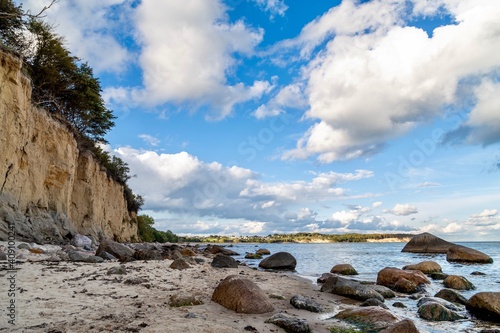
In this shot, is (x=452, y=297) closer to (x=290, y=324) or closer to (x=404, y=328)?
(x=404, y=328)

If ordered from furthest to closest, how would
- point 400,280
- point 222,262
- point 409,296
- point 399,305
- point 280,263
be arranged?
point 280,263 → point 222,262 → point 400,280 → point 409,296 → point 399,305

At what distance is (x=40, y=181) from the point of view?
2109 cm

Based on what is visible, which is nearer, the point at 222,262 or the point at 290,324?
the point at 290,324

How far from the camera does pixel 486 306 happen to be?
27.3ft

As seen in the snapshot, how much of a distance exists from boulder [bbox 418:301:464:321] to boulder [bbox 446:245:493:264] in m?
24.4

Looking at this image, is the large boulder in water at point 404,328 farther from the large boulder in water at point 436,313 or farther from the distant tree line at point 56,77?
the distant tree line at point 56,77

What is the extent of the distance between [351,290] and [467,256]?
957 inches

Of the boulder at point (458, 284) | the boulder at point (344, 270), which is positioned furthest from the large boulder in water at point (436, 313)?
the boulder at point (344, 270)

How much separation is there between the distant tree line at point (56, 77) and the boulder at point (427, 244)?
42932mm

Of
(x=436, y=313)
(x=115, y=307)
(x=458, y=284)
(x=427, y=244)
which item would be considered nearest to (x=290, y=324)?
(x=115, y=307)

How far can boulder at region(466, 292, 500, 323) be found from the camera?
319 inches

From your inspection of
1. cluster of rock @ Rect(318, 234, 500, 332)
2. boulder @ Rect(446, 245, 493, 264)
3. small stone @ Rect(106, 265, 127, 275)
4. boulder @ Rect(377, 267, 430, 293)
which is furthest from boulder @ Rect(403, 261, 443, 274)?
small stone @ Rect(106, 265, 127, 275)

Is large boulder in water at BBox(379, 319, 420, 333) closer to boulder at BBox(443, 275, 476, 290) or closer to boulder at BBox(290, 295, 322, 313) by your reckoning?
boulder at BBox(290, 295, 322, 313)

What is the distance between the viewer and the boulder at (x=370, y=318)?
21.8 ft
